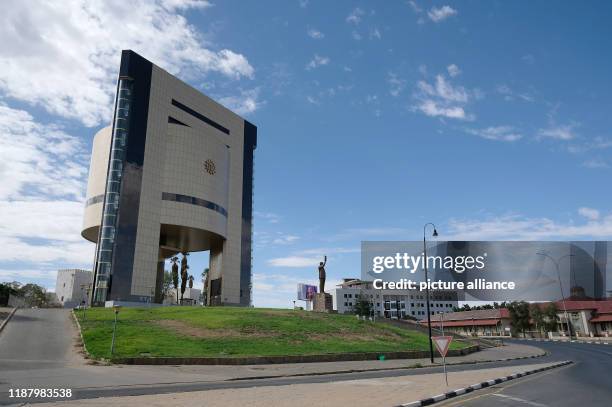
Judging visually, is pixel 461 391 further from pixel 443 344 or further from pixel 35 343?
pixel 35 343

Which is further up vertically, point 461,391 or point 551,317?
point 551,317

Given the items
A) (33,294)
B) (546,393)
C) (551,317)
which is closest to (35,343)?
(546,393)

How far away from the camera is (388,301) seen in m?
177

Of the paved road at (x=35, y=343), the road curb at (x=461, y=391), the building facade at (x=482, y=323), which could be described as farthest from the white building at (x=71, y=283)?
the road curb at (x=461, y=391)

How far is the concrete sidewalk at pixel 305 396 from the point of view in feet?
41.2

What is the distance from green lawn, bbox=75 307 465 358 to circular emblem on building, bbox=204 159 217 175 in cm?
4276

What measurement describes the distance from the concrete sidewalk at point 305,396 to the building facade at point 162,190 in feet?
197

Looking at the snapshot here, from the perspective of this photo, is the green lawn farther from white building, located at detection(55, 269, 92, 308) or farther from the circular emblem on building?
white building, located at detection(55, 269, 92, 308)

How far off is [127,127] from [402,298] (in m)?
→ 135

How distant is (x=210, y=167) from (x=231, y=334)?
56.9 meters

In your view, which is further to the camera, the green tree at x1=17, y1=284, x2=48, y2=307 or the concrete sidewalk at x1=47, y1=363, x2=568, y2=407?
the green tree at x1=17, y1=284, x2=48, y2=307

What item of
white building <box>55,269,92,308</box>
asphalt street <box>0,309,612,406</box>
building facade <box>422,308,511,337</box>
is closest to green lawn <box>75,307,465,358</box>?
asphalt street <box>0,309,612,406</box>

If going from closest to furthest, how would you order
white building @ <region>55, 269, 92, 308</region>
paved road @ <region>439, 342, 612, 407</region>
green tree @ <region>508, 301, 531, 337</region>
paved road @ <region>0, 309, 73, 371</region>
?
paved road @ <region>439, 342, 612, 407</region> < paved road @ <region>0, 309, 73, 371</region> < green tree @ <region>508, 301, 531, 337</region> < white building @ <region>55, 269, 92, 308</region>

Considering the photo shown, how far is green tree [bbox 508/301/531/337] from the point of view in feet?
268
